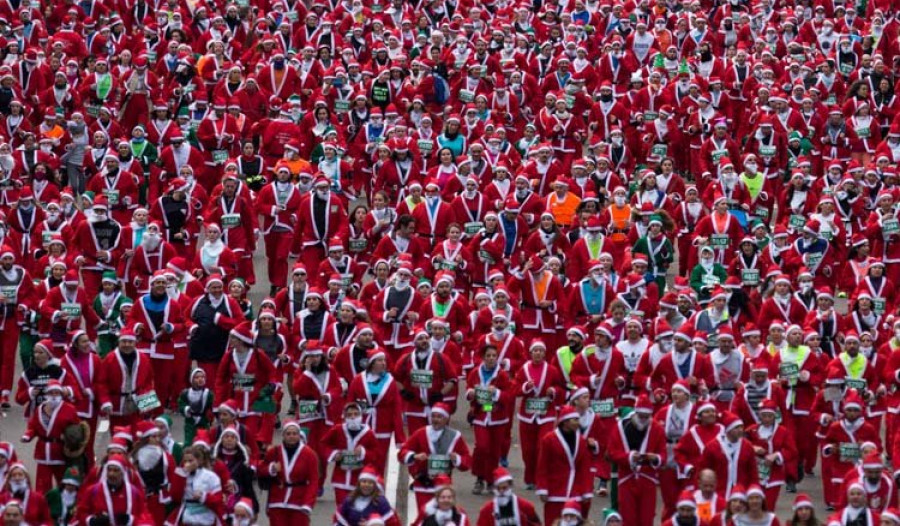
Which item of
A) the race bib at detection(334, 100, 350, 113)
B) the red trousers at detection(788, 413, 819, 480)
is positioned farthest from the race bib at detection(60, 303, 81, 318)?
the race bib at detection(334, 100, 350, 113)

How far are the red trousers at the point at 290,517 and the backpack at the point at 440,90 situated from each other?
46.2ft

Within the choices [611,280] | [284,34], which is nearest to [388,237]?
[611,280]

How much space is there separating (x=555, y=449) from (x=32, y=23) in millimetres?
17945

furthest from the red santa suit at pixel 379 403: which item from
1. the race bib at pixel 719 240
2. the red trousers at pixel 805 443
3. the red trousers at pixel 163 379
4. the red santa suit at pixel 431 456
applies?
the race bib at pixel 719 240

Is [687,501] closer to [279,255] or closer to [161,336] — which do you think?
[161,336]

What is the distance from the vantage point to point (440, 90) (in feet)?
115

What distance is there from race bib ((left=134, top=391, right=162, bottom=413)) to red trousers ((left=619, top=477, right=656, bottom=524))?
4343mm

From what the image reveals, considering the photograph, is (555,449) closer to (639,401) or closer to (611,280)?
(639,401)

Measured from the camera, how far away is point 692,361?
23.8m

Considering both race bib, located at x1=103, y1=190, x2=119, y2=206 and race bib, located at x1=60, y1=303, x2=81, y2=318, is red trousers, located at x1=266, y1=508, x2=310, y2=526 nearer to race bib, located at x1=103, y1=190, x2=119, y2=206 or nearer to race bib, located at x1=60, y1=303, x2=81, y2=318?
race bib, located at x1=60, y1=303, x2=81, y2=318

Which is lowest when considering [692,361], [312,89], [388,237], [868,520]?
[868,520]

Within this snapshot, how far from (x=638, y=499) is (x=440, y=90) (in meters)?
13.7

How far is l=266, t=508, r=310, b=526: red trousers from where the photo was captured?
71.4ft

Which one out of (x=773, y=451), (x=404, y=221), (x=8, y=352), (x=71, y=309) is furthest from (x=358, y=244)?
(x=773, y=451)
